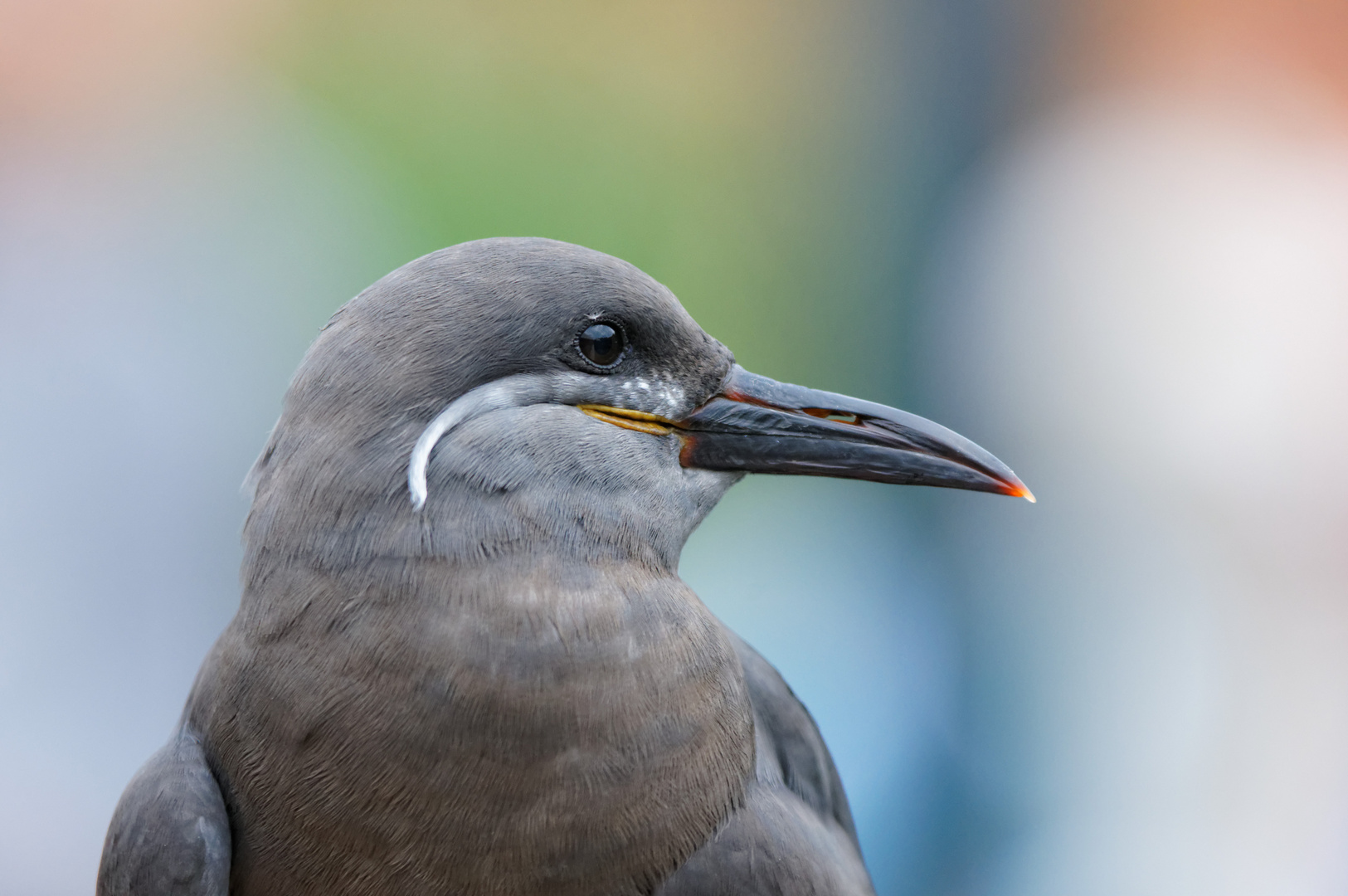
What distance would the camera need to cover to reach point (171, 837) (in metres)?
0.85

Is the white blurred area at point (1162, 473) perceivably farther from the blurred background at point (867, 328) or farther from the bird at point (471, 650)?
the bird at point (471, 650)

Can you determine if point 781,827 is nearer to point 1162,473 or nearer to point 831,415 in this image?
point 831,415

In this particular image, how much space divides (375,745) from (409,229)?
5.45ft

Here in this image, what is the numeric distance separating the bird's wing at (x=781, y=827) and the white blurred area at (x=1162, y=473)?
1.43 metres

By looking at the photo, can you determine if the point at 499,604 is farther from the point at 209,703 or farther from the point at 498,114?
the point at 498,114

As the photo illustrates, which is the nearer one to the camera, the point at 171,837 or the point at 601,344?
the point at 171,837

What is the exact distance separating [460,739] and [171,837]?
26cm

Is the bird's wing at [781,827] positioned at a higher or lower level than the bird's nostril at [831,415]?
lower

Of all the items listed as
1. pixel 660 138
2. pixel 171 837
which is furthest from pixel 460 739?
pixel 660 138

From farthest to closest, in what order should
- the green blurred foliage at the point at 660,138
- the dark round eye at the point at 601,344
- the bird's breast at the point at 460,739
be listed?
the green blurred foliage at the point at 660,138
the dark round eye at the point at 601,344
the bird's breast at the point at 460,739

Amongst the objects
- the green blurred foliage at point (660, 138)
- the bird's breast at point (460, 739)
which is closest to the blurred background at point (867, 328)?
the green blurred foliage at point (660, 138)

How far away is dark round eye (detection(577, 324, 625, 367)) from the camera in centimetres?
96

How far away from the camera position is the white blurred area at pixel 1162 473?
2426 millimetres

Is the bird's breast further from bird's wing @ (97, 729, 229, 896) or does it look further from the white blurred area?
the white blurred area
